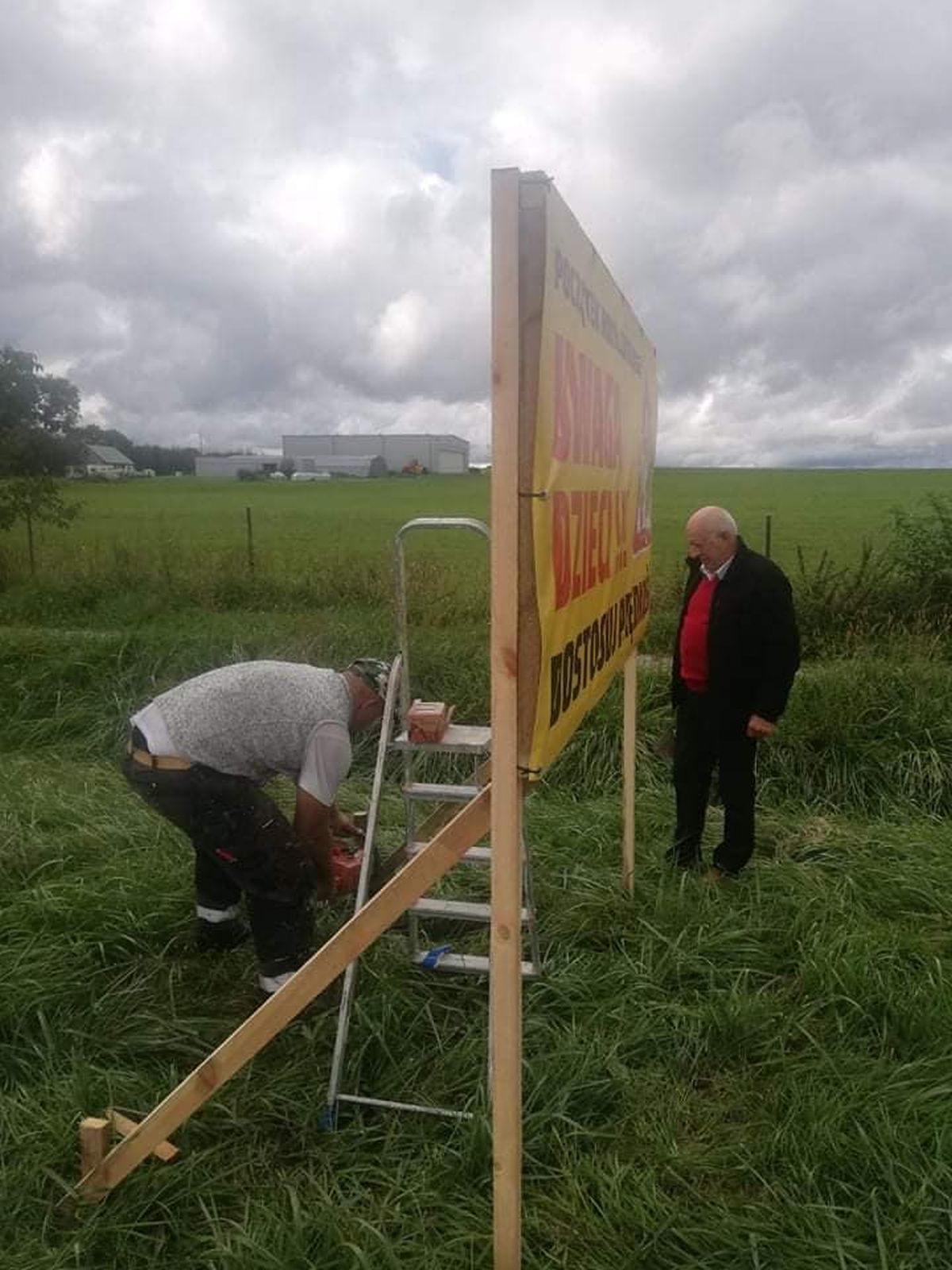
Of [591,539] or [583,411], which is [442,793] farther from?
[583,411]

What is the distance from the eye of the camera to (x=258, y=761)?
3.36m

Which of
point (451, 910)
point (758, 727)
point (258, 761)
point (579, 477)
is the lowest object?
point (451, 910)

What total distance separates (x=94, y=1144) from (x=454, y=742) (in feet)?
4.85

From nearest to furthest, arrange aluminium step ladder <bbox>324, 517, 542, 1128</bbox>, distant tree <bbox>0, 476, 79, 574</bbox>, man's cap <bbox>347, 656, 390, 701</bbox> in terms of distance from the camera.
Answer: aluminium step ladder <bbox>324, 517, 542, 1128</bbox> → man's cap <bbox>347, 656, 390, 701</bbox> → distant tree <bbox>0, 476, 79, 574</bbox>

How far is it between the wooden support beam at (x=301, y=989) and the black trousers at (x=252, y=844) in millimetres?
940

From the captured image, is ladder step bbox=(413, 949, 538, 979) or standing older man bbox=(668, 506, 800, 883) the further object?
standing older man bbox=(668, 506, 800, 883)

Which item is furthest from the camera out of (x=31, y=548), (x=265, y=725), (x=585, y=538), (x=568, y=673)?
(x=31, y=548)

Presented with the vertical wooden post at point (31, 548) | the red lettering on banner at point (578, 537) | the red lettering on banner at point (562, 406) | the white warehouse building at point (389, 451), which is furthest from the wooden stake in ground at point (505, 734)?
the white warehouse building at point (389, 451)

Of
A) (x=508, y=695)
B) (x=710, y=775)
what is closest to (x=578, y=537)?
(x=508, y=695)

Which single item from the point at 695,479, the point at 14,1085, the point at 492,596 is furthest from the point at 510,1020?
the point at 695,479

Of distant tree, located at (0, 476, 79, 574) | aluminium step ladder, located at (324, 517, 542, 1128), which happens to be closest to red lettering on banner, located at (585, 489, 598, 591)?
aluminium step ladder, located at (324, 517, 542, 1128)

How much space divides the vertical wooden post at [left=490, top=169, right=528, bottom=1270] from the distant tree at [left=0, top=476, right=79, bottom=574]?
11.4 m

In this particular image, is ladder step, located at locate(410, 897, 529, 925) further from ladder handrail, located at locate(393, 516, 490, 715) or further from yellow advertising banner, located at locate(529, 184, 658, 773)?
yellow advertising banner, located at locate(529, 184, 658, 773)

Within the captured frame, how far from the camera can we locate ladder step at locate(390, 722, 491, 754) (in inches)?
123
